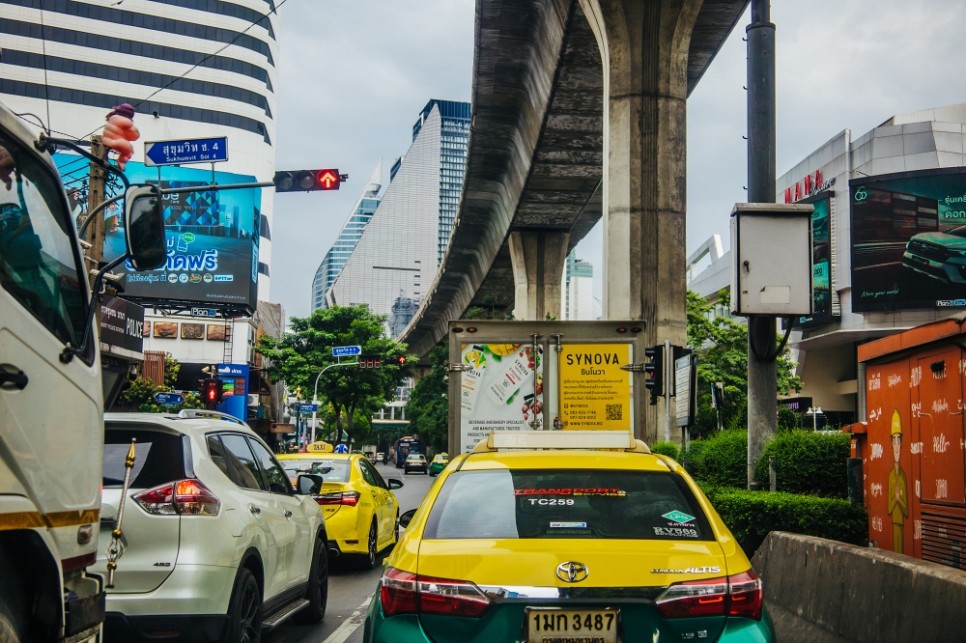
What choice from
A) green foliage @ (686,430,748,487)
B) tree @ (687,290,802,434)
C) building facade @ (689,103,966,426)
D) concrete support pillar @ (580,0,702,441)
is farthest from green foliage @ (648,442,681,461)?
building facade @ (689,103,966,426)

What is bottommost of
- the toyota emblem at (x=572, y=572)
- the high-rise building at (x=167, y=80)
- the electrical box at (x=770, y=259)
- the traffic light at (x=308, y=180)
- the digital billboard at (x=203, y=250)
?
the toyota emblem at (x=572, y=572)

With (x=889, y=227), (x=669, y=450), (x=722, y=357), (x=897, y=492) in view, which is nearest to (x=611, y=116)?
(x=669, y=450)

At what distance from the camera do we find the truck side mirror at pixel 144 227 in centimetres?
485

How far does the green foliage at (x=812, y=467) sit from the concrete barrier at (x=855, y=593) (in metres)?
2.48

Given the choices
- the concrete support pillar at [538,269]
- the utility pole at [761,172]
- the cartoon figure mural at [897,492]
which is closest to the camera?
the cartoon figure mural at [897,492]

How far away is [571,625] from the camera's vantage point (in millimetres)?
4023

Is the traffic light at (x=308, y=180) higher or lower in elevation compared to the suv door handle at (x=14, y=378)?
higher

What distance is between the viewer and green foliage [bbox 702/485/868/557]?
9.02m

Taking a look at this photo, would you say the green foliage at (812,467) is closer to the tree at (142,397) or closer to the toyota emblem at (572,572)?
the toyota emblem at (572,572)

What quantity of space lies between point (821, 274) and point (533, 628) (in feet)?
161

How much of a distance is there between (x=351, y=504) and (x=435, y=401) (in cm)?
6885

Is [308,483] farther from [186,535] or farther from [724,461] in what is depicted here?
[724,461]

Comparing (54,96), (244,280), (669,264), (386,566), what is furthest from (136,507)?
(54,96)

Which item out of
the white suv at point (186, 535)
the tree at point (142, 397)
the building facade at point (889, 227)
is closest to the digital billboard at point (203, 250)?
the tree at point (142, 397)
